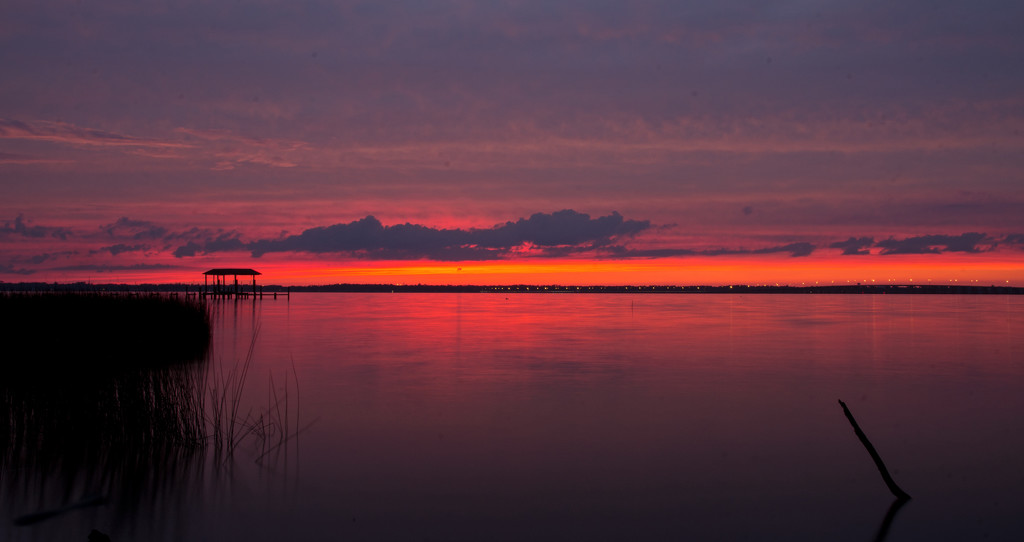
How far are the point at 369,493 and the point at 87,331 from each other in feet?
25.6

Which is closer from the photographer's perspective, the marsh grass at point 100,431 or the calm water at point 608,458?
the calm water at point 608,458

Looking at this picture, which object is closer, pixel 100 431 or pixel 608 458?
pixel 100 431

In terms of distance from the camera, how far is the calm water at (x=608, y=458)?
9844 mm

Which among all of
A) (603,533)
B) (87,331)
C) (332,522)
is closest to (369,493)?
(332,522)

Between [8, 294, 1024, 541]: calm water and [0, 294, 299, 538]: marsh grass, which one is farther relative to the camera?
[0, 294, 299, 538]: marsh grass

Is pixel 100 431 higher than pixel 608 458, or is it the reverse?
pixel 100 431

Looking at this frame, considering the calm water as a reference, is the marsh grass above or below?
above

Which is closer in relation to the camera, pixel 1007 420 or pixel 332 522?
pixel 332 522

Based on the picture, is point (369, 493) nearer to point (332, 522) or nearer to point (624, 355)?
point (332, 522)

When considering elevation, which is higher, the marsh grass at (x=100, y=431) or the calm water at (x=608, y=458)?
the marsh grass at (x=100, y=431)

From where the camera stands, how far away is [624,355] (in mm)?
31141

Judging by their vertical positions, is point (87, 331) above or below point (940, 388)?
above

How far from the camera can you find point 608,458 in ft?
43.2

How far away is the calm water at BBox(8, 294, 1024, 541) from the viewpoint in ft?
32.3
